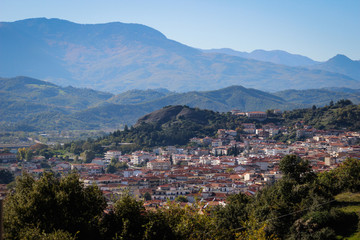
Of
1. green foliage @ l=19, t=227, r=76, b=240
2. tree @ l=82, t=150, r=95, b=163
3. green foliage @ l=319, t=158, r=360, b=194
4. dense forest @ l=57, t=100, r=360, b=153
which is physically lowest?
tree @ l=82, t=150, r=95, b=163

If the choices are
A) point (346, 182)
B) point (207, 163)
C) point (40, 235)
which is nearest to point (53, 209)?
point (40, 235)

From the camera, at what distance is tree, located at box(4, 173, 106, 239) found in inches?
568

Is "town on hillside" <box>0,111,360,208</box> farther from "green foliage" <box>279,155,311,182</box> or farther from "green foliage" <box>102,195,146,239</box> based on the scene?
"green foliage" <box>102,195,146,239</box>

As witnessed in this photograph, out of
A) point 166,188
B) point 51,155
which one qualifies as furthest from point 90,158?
point 166,188

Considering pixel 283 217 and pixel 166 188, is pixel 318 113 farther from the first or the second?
pixel 283 217

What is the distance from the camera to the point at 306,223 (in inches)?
796

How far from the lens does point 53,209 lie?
48.8ft

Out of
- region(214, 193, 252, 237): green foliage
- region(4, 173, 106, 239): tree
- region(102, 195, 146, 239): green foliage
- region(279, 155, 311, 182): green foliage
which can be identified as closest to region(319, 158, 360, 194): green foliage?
region(279, 155, 311, 182): green foliage

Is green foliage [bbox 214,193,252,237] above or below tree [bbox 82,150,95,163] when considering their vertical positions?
above

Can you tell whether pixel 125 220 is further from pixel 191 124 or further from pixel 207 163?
pixel 191 124

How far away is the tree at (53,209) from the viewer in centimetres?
1442

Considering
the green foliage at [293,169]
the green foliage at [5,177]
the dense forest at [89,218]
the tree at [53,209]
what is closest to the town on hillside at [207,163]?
the green foliage at [5,177]

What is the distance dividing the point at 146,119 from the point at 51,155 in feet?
131

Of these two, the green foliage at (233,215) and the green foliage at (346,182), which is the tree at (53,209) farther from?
the green foliage at (346,182)
